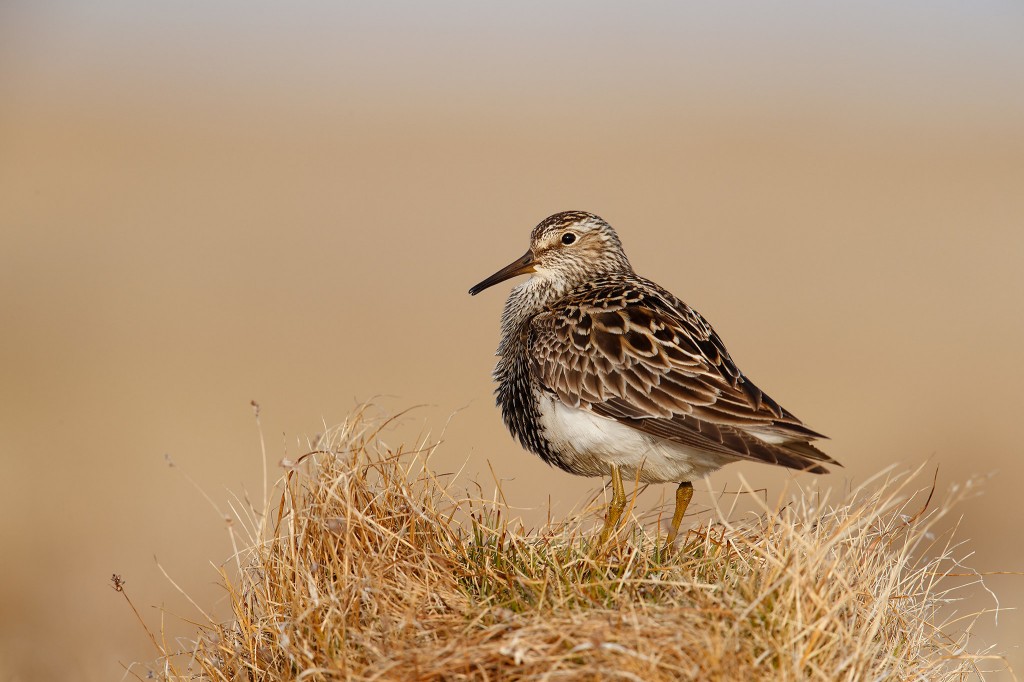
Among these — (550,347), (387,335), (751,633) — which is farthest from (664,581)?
(387,335)

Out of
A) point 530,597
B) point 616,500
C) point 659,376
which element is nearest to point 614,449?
point 616,500

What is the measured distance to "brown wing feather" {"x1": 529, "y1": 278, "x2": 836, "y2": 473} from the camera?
6270 millimetres

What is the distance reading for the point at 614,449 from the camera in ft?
22.0

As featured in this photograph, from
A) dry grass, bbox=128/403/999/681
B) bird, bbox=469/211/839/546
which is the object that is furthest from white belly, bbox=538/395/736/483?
dry grass, bbox=128/403/999/681

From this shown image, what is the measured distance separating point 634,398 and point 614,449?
0.98 ft

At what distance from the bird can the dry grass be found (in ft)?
2.28

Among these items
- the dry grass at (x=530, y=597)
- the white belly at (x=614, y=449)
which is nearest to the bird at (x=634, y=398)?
the white belly at (x=614, y=449)

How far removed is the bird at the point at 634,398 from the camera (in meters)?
6.32

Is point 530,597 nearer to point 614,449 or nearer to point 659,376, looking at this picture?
point 614,449

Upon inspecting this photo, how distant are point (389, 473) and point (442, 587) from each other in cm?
81

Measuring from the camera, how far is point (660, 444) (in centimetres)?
659

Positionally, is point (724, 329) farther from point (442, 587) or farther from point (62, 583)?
point (442, 587)

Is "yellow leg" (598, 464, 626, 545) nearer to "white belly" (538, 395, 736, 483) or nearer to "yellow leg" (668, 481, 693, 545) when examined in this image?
"white belly" (538, 395, 736, 483)

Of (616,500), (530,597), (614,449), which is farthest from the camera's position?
(614,449)
